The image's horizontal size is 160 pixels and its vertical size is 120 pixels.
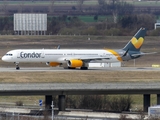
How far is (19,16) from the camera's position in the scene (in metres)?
173

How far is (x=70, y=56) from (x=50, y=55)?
2.86 meters

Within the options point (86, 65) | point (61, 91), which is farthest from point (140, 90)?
point (86, 65)

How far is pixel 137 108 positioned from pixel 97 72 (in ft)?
63.2

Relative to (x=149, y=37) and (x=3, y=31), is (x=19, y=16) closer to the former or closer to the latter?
(x=3, y=31)

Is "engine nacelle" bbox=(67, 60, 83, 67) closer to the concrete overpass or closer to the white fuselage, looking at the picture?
the white fuselage

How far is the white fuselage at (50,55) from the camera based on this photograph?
84.0 m

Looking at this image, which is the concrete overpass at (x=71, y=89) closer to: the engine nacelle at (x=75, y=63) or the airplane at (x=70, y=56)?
the engine nacelle at (x=75, y=63)

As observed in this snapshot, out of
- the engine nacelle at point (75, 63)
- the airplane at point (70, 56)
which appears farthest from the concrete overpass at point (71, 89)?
the airplane at point (70, 56)

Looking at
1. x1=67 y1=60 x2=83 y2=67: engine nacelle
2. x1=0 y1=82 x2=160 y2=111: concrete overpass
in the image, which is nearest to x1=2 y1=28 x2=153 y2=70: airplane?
x1=67 y1=60 x2=83 y2=67: engine nacelle

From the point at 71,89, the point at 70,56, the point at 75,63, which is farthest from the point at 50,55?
the point at 71,89

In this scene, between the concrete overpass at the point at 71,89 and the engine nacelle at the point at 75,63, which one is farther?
the engine nacelle at the point at 75,63

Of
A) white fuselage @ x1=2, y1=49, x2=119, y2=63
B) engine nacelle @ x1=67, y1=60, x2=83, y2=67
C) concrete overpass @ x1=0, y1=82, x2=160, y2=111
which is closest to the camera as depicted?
concrete overpass @ x1=0, y1=82, x2=160, y2=111

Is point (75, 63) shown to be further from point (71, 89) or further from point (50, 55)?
point (71, 89)

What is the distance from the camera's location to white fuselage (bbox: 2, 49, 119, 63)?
84000 mm
